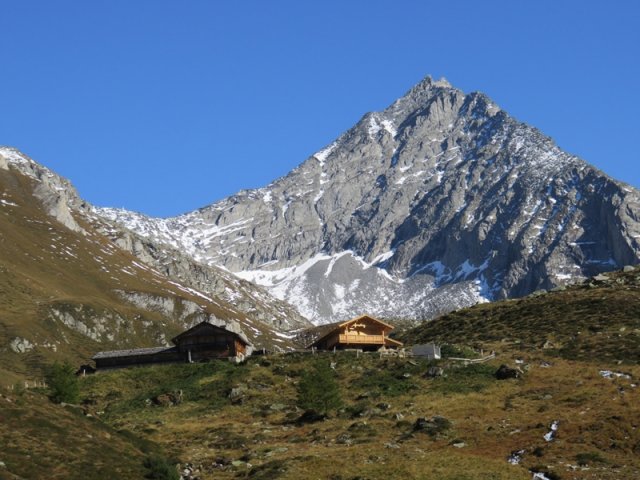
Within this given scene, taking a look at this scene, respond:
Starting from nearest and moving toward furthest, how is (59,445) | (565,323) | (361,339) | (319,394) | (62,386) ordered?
(59,445)
(319,394)
(62,386)
(565,323)
(361,339)

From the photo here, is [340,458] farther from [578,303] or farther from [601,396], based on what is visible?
[578,303]

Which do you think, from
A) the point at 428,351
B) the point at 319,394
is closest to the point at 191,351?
the point at 428,351

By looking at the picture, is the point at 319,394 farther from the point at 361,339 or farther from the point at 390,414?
the point at 361,339

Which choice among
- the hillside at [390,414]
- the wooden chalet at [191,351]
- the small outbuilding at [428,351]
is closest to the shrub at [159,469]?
the hillside at [390,414]

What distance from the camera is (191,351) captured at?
362 feet

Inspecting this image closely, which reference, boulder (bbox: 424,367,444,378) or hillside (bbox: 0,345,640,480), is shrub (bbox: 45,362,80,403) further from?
boulder (bbox: 424,367,444,378)

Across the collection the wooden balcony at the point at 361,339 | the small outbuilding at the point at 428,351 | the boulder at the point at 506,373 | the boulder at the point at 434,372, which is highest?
the wooden balcony at the point at 361,339

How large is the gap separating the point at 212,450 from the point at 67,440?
1156 cm

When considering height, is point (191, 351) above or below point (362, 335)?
below

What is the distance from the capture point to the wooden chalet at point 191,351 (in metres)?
109

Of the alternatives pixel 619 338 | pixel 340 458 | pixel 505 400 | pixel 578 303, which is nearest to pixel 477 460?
pixel 340 458

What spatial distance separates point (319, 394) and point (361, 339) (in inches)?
1395

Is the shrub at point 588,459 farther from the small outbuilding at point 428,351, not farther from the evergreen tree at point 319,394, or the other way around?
the small outbuilding at point 428,351

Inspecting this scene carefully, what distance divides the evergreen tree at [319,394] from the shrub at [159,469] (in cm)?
1878
